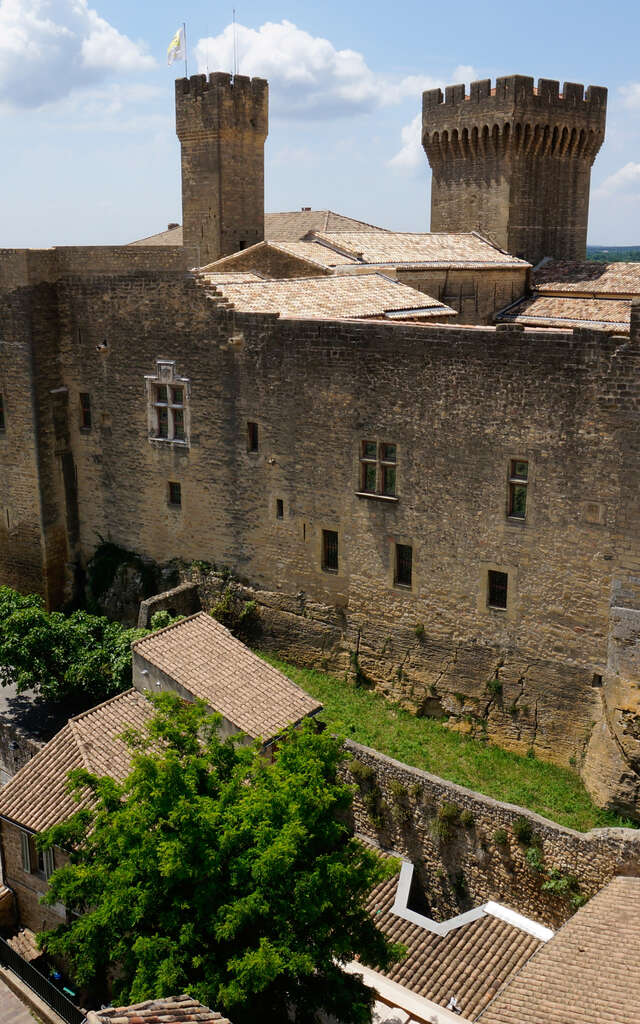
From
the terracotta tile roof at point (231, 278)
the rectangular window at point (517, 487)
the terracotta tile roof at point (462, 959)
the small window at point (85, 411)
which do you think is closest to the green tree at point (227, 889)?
the terracotta tile roof at point (462, 959)

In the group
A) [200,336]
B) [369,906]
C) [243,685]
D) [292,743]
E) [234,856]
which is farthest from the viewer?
[200,336]

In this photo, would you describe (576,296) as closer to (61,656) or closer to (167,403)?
(167,403)

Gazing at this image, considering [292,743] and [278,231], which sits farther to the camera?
[278,231]

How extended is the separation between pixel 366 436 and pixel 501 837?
29.7ft

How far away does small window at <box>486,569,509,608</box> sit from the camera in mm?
21188

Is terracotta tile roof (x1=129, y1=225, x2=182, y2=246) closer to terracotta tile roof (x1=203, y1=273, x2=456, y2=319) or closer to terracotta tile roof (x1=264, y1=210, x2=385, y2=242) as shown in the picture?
terracotta tile roof (x1=264, y1=210, x2=385, y2=242)

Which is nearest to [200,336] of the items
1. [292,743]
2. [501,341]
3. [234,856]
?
[501,341]

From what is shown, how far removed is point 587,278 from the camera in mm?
34156

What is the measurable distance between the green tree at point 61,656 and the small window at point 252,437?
17.9 ft

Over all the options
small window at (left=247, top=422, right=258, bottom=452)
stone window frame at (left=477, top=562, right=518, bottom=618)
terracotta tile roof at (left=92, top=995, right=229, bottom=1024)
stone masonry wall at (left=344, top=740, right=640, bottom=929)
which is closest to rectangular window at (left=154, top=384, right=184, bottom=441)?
small window at (left=247, top=422, right=258, bottom=452)

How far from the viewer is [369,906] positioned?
→ 64.1ft

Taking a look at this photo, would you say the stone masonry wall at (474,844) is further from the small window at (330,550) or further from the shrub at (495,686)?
the small window at (330,550)

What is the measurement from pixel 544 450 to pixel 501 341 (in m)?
2.35

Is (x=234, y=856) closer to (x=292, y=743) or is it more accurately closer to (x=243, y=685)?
(x=292, y=743)
